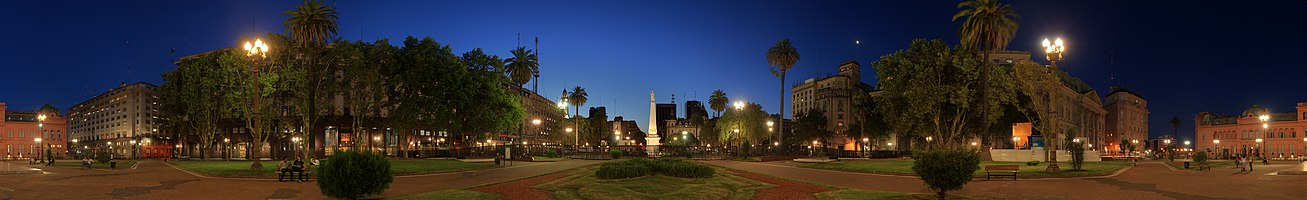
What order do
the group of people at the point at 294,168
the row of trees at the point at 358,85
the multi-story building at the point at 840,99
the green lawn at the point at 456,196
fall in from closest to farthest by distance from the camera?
the green lawn at the point at 456,196 < the group of people at the point at 294,168 < the row of trees at the point at 358,85 < the multi-story building at the point at 840,99

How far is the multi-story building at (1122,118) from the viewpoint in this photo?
153500mm

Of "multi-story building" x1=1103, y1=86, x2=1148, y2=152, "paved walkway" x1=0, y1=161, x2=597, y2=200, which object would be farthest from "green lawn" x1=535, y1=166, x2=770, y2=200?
"multi-story building" x1=1103, y1=86, x2=1148, y2=152

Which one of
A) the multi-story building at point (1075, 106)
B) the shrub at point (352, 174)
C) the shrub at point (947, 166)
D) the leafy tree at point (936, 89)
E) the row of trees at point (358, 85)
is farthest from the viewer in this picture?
the multi-story building at point (1075, 106)

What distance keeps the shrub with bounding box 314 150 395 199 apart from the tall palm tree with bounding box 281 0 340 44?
29.5 metres

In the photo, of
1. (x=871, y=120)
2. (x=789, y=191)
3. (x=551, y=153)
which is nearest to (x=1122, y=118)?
(x=871, y=120)

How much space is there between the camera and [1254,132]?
12900 centimetres

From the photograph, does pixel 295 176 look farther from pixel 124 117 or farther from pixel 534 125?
pixel 534 125

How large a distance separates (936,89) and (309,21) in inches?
1875

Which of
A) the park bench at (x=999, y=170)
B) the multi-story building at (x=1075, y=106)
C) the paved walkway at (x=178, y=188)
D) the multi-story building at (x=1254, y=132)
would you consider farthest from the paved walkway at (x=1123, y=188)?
the multi-story building at (x=1254, y=132)

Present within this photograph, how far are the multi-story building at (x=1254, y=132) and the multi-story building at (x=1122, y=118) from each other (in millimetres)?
10664

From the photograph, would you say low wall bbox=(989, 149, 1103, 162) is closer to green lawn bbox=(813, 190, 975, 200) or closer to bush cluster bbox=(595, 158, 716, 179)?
bush cluster bbox=(595, 158, 716, 179)

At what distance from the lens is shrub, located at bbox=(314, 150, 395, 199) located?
57.1 feet

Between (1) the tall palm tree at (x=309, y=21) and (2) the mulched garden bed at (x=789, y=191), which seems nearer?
(2) the mulched garden bed at (x=789, y=191)

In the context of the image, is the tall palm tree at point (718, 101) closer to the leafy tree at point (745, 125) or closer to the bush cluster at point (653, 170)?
the leafy tree at point (745, 125)
